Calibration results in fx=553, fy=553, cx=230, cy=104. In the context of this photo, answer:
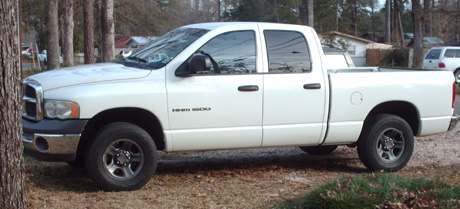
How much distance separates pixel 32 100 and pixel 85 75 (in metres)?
0.59

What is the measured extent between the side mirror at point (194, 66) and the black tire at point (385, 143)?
7.74 ft

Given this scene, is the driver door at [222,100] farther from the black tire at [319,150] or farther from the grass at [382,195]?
the black tire at [319,150]

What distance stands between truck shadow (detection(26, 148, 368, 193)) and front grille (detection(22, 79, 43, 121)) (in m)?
0.73

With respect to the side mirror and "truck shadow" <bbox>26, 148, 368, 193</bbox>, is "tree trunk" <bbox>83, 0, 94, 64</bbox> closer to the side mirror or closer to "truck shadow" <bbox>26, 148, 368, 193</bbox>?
"truck shadow" <bbox>26, 148, 368, 193</bbox>

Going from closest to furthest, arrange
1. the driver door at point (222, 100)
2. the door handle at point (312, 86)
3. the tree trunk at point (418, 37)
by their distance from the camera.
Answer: the driver door at point (222, 100) → the door handle at point (312, 86) → the tree trunk at point (418, 37)

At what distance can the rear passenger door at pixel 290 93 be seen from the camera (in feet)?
21.1

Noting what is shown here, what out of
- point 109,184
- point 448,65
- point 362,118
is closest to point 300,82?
point 362,118

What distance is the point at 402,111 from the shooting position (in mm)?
7473

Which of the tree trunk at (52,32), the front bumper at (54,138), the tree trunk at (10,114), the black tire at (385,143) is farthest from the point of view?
the tree trunk at (52,32)

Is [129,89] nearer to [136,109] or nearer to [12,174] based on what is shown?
[136,109]

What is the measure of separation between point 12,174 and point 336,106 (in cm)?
392

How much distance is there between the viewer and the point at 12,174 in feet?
13.8

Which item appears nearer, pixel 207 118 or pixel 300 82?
pixel 207 118

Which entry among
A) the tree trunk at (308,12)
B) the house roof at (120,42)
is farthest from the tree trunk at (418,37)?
the house roof at (120,42)
